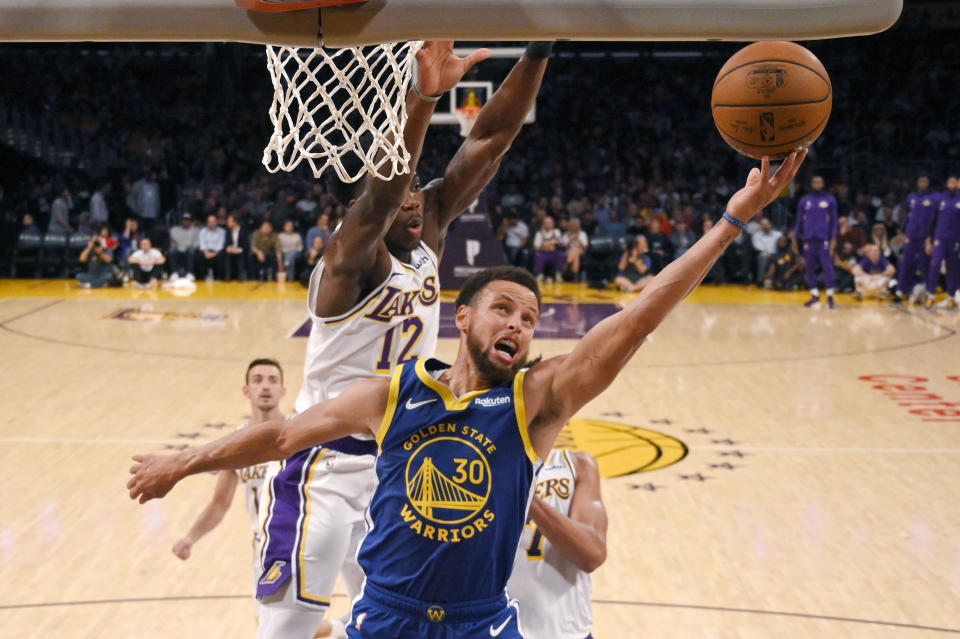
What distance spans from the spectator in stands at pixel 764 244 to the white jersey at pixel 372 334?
1451cm

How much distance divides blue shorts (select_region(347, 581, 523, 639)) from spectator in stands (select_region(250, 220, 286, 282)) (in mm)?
15505

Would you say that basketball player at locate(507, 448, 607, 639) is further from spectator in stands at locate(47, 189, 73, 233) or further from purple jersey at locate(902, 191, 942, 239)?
spectator in stands at locate(47, 189, 73, 233)

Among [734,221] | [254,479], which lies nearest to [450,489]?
[734,221]

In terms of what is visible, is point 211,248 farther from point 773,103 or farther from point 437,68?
point 773,103

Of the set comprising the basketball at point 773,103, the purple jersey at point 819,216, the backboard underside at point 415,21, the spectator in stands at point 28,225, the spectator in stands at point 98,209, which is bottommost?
the spectator in stands at point 28,225

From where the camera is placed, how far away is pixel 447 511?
10.9 feet

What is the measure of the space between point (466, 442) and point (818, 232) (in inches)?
546

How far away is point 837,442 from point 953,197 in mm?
8094

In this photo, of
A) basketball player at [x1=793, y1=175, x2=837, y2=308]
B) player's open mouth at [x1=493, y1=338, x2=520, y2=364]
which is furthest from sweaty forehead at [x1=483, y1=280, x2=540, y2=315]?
basketball player at [x1=793, y1=175, x2=837, y2=308]

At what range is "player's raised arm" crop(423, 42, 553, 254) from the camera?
188 inches

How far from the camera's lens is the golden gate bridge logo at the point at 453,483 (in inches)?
131

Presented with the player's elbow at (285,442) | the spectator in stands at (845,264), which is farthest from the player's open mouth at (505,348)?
the spectator in stands at (845,264)

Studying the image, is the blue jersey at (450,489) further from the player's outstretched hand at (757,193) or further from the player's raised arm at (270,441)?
the player's outstretched hand at (757,193)

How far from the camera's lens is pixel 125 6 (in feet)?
10.8
